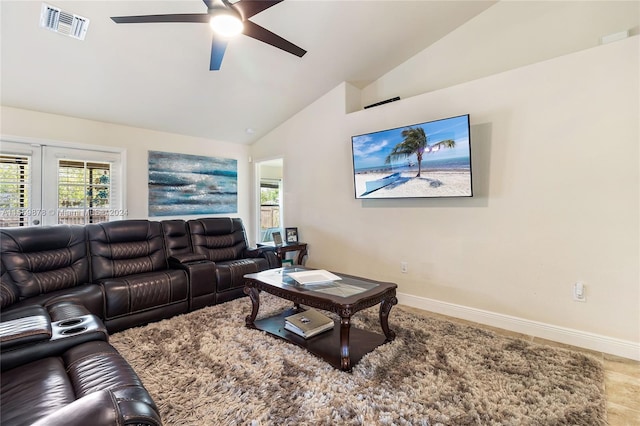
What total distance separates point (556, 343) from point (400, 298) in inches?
59.5

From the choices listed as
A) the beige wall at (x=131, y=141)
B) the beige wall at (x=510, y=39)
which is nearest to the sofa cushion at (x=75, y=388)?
the beige wall at (x=131, y=141)

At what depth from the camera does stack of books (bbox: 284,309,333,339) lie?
2469mm

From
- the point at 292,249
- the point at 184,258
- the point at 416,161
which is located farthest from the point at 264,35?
the point at 292,249

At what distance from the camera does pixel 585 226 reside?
250 cm

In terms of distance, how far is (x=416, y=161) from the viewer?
3.27 meters

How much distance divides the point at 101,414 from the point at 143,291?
2.23 metres

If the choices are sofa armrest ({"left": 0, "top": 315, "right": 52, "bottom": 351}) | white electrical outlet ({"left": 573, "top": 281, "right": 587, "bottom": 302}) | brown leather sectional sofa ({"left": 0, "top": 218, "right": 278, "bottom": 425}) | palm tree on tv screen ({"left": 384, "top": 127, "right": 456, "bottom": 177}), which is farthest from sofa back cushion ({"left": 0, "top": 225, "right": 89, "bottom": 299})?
white electrical outlet ({"left": 573, "top": 281, "right": 587, "bottom": 302})

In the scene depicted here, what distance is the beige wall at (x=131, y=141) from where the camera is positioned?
3.41 metres

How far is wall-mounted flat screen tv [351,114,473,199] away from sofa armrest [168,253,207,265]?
6.98 ft

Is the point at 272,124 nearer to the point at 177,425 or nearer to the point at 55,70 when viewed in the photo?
the point at 55,70

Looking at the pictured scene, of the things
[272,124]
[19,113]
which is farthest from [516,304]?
[19,113]

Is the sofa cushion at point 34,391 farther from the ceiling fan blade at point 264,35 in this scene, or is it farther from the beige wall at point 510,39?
the beige wall at point 510,39

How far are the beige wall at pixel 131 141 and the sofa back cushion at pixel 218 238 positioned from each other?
3.40 feet

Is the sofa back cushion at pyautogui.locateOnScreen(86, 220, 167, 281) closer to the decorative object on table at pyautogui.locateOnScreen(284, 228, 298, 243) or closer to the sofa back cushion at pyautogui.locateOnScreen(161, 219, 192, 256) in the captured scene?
the sofa back cushion at pyautogui.locateOnScreen(161, 219, 192, 256)
